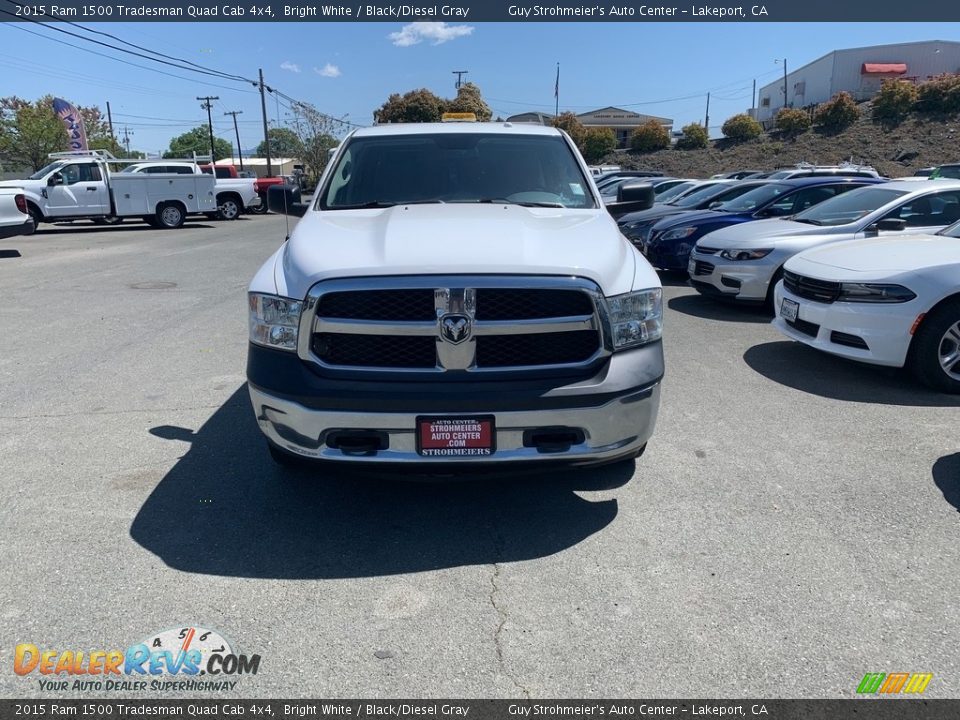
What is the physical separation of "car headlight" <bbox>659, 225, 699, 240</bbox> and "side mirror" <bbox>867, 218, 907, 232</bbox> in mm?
3067

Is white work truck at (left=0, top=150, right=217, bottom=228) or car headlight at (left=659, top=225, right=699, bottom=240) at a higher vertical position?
white work truck at (left=0, top=150, right=217, bottom=228)

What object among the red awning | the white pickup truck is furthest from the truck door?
the red awning

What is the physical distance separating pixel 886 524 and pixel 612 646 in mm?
1758

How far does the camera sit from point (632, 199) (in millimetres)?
5309

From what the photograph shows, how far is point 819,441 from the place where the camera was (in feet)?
15.4

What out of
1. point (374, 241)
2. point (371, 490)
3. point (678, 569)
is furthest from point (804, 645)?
point (374, 241)

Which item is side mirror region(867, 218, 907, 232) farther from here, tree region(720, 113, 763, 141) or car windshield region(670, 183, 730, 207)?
tree region(720, 113, 763, 141)

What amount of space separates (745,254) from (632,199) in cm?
380

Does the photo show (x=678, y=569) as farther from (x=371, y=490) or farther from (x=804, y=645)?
(x=371, y=490)

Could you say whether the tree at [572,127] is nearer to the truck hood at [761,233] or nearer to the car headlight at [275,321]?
the truck hood at [761,233]

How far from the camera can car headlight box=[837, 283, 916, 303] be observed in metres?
5.62

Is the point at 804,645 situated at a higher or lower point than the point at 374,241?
lower

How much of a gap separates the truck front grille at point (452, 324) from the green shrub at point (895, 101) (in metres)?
61.5

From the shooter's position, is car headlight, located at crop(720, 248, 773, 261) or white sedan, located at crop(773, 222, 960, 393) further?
car headlight, located at crop(720, 248, 773, 261)
